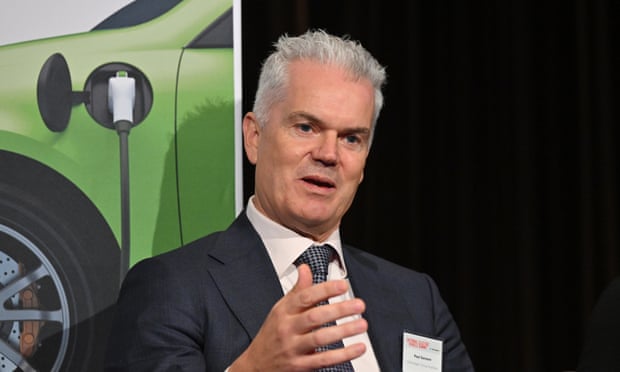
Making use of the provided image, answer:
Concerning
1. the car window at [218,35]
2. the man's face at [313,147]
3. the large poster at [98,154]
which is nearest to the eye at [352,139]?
the man's face at [313,147]

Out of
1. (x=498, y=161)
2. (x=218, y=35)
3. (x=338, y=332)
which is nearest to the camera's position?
(x=338, y=332)

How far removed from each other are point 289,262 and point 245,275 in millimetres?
133

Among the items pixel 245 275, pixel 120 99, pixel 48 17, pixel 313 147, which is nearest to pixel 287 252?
pixel 245 275

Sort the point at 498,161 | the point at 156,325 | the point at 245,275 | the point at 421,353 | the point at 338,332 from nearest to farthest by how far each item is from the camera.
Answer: the point at 338,332 < the point at 156,325 < the point at 245,275 < the point at 421,353 < the point at 498,161

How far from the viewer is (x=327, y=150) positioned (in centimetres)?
222

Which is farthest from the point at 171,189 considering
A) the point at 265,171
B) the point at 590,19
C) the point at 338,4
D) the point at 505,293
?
the point at 590,19

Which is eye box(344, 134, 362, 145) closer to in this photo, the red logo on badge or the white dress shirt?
the white dress shirt

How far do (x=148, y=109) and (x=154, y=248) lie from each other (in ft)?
1.29

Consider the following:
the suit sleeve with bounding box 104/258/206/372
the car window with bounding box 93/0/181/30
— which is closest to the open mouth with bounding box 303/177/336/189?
the suit sleeve with bounding box 104/258/206/372

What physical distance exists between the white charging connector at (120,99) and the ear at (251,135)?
1.11 ft

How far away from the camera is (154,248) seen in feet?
8.06

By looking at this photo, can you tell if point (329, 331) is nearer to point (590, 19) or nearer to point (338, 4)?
point (338, 4)

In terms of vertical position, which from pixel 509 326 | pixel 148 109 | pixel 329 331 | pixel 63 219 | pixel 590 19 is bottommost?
pixel 509 326

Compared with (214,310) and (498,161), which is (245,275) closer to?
(214,310)
